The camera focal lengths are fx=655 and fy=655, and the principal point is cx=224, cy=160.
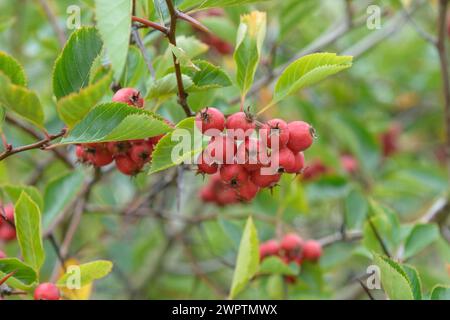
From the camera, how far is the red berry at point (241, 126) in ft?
4.81

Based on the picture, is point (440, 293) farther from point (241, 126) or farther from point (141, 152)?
point (141, 152)

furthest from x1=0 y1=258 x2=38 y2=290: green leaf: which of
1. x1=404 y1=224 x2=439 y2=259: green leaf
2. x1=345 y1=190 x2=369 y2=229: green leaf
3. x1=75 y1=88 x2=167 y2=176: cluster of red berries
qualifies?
x1=345 y1=190 x2=369 y2=229: green leaf

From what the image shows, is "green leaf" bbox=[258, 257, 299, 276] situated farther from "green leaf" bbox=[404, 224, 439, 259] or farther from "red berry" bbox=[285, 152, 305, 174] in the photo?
"red berry" bbox=[285, 152, 305, 174]

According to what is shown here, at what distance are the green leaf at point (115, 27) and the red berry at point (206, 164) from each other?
1.08 feet

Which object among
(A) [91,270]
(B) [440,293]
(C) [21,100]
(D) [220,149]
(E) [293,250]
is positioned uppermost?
(C) [21,100]

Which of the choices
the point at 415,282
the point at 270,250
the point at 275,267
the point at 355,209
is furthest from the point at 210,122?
the point at 355,209

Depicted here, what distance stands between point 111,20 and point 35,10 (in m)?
2.47

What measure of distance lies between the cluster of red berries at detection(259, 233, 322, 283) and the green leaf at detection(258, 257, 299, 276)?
0.13 m

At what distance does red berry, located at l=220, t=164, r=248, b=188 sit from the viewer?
4.87 ft

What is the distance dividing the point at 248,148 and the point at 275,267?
74 centimetres

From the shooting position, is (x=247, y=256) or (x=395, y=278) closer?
(x=395, y=278)

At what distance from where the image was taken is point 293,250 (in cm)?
228

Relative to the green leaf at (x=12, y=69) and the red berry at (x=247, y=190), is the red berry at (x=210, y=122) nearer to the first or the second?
the red berry at (x=247, y=190)

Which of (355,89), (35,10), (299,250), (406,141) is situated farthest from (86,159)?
(406,141)
